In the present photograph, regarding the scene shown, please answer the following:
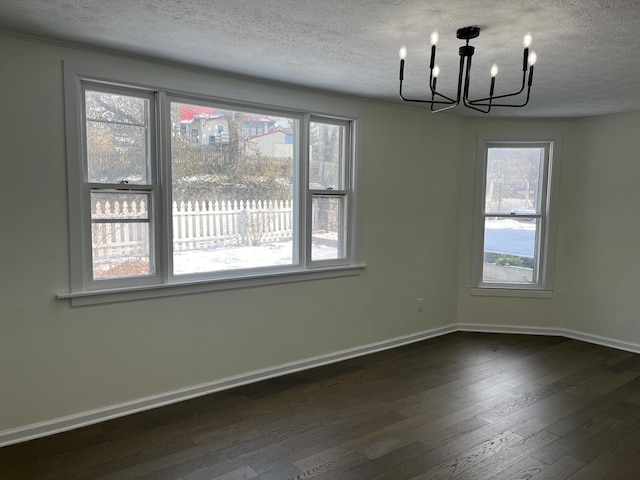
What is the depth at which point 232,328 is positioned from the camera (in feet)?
11.8

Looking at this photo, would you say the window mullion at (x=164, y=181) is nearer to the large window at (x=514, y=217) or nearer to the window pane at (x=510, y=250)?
the large window at (x=514, y=217)

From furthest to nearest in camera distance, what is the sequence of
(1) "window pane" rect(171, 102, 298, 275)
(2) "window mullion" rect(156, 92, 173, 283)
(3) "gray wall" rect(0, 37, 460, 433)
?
(1) "window pane" rect(171, 102, 298, 275) → (2) "window mullion" rect(156, 92, 173, 283) → (3) "gray wall" rect(0, 37, 460, 433)

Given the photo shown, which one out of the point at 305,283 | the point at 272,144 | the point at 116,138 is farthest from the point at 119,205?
the point at 305,283

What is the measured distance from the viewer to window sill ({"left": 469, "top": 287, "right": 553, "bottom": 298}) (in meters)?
5.14

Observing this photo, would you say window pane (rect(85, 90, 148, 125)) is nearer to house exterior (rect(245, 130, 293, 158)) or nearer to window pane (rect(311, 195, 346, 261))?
house exterior (rect(245, 130, 293, 158))

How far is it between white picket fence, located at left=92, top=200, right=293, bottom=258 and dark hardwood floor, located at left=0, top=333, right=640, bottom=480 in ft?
3.66

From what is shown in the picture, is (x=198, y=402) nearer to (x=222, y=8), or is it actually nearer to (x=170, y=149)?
(x=170, y=149)

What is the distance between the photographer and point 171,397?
3320mm

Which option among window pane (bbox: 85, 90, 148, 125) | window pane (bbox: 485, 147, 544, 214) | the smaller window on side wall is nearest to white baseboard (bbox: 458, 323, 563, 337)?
the smaller window on side wall

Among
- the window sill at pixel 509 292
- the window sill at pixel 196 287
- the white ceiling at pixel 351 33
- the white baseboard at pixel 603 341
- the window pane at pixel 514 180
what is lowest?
the white baseboard at pixel 603 341

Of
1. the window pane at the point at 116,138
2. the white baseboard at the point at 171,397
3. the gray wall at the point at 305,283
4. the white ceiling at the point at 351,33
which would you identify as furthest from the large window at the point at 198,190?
the white baseboard at the point at 171,397

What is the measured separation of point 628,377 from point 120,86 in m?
4.45

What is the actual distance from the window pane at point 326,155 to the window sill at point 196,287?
74 cm

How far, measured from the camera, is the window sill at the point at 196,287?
2.95 m
